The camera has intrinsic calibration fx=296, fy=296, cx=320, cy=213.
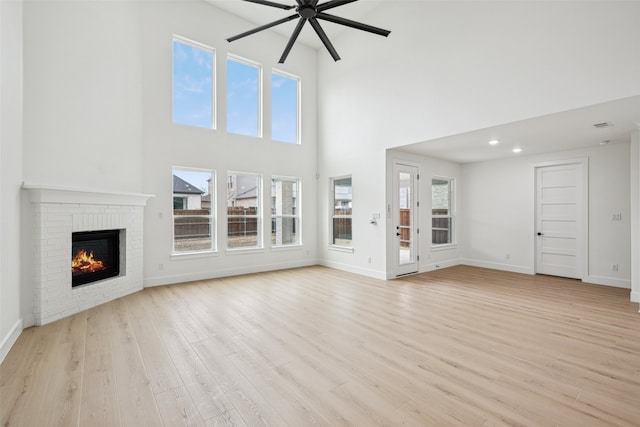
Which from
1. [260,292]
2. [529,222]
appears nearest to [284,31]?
[260,292]

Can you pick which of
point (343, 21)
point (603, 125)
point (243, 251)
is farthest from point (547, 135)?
point (243, 251)

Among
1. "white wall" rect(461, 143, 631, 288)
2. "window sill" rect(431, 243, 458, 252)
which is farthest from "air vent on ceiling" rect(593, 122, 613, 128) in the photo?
"window sill" rect(431, 243, 458, 252)

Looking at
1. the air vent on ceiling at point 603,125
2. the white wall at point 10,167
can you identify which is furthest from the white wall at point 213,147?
the air vent on ceiling at point 603,125

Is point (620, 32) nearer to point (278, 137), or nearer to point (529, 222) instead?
point (529, 222)

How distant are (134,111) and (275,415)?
17.2ft

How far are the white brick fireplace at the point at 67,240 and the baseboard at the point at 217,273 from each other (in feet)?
1.68

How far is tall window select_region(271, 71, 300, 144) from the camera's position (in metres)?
7.12

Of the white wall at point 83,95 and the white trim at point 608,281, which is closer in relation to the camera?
the white wall at point 83,95

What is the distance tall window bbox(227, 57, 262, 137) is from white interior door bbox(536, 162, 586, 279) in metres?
6.30

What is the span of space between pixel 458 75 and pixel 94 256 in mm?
6322

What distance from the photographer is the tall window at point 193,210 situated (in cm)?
571

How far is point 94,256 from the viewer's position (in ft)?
14.7

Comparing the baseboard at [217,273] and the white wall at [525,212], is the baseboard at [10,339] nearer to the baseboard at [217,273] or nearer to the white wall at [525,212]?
the baseboard at [217,273]

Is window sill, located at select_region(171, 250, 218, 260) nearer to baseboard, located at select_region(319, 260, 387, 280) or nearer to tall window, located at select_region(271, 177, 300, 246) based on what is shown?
tall window, located at select_region(271, 177, 300, 246)
